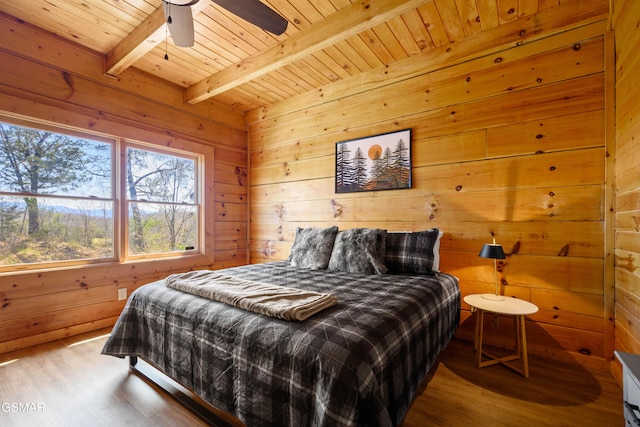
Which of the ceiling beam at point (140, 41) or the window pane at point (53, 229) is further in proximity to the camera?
the window pane at point (53, 229)

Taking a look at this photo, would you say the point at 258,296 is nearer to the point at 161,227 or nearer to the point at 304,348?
the point at 304,348

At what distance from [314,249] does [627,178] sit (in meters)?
2.22

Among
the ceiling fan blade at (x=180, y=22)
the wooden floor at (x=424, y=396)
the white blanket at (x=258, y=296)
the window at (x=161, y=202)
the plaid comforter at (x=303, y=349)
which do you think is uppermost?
the ceiling fan blade at (x=180, y=22)

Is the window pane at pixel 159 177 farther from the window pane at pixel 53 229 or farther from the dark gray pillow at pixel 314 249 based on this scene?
the dark gray pillow at pixel 314 249

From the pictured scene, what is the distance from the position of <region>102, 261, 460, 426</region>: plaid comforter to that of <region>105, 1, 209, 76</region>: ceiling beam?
1907 mm

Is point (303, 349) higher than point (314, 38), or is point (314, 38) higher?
point (314, 38)

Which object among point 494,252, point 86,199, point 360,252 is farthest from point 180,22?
point 494,252

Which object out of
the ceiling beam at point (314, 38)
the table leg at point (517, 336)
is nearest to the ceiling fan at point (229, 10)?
the ceiling beam at point (314, 38)

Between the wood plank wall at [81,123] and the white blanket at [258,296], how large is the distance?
Result: 142 cm

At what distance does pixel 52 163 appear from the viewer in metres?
2.54

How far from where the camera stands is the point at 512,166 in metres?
2.29

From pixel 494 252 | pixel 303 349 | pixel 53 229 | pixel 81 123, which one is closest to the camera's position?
pixel 303 349

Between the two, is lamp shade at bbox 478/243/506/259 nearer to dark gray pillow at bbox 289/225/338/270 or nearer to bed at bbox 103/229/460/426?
bed at bbox 103/229/460/426

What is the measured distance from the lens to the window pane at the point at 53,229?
2.32 metres
